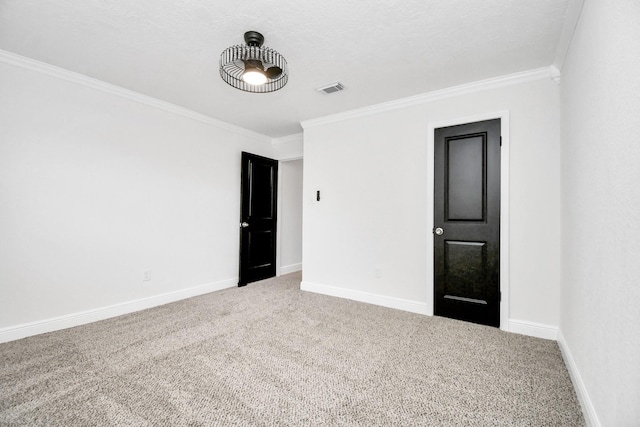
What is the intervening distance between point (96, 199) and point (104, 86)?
3.92ft

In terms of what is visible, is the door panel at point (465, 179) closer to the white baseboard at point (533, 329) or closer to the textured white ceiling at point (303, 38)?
the textured white ceiling at point (303, 38)

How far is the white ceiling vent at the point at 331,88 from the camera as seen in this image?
300 centimetres

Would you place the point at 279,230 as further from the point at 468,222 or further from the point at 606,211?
the point at 606,211

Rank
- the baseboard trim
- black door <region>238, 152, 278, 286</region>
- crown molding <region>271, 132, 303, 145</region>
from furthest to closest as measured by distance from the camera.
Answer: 1. crown molding <region>271, 132, 303, 145</region>
2. black door <region>238, 152, 278, 286</region>
3. the baseboard trim

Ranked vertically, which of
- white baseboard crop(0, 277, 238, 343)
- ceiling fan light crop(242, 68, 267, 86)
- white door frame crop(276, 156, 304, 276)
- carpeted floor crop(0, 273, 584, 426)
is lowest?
carpeted floor crop(0, 273, 584, 426)

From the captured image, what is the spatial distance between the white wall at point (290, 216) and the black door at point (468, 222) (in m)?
2.88

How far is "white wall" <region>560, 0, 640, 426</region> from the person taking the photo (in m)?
1.06

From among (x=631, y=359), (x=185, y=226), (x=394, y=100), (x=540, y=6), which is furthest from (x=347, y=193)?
(x=631, y=359)

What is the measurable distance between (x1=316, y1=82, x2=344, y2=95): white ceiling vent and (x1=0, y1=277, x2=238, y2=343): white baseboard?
3.00 meters

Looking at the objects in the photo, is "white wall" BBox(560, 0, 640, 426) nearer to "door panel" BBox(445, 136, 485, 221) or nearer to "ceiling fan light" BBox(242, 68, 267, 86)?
"door panel" BBox(445, 136, 485, 221)

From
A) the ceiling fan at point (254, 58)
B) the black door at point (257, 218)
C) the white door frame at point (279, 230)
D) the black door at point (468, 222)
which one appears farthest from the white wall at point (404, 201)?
the ceiling fan at point (254, 58)

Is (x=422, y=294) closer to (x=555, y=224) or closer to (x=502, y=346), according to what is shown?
(x=502, y=346)

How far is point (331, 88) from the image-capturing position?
308cm

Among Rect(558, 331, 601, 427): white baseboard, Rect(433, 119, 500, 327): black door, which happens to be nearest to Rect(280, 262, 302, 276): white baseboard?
Rect(433, 119, 500, 327): black door
